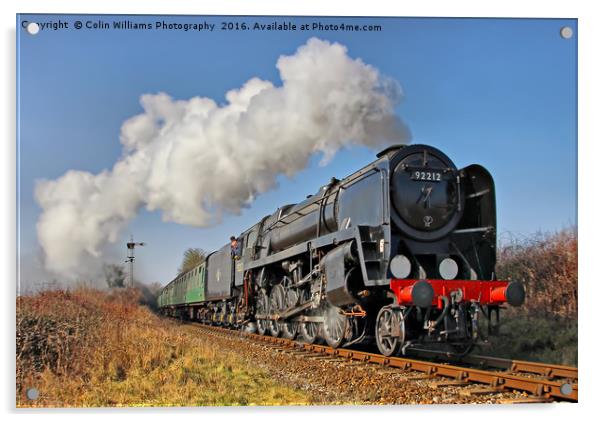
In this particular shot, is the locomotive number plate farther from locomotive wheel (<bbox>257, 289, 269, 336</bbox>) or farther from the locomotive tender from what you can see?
locomotive wheel (<bbox>257, 289, 269, 336</bbox>)

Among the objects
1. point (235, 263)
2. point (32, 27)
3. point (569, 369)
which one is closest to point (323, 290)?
point (569, 369)

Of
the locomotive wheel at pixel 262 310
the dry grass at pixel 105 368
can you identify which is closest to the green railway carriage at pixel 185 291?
the locomotive wheel at pixel 262 310

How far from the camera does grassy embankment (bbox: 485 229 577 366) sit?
7.93 meters

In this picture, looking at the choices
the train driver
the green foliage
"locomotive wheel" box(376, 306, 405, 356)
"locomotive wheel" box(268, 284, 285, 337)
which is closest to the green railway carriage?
the train driver

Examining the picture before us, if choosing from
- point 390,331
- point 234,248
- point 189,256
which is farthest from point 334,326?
point 234,248

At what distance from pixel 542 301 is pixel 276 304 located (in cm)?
590

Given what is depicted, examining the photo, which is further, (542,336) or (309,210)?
(309,210)

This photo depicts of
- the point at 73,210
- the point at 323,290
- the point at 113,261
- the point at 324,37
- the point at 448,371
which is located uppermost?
the point at 324,37

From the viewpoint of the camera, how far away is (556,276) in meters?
8.77

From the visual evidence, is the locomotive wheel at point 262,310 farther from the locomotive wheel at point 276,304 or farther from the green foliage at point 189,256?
the green foliage at point 189,256

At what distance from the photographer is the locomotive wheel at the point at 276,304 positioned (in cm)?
1262
